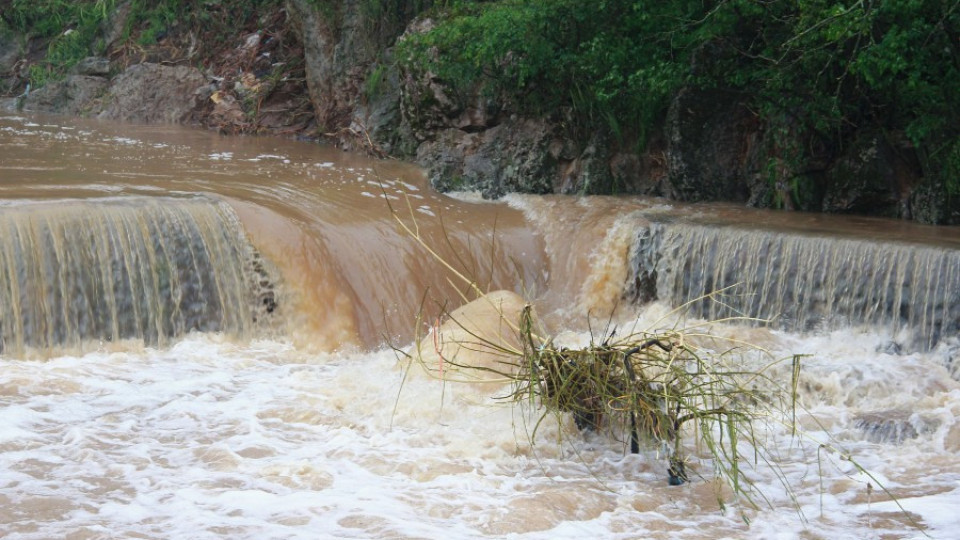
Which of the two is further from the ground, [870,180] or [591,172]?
[870,180]

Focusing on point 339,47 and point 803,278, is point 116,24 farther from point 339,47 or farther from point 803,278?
point 803,278

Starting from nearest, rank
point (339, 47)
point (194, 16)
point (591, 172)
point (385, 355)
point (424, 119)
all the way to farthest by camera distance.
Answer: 1. point (385, 355)
2. point (591, 172)
3. point (424, 119)
4. point (339, 47)
5. point (194, 16)

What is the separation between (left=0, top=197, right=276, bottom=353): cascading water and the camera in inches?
289

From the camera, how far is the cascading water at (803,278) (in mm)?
7254

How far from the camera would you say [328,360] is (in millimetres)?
7578

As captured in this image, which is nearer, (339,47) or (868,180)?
(868,180)

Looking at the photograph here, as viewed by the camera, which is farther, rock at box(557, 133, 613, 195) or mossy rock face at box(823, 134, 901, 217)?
rock at box(557, 133, 613, 195)

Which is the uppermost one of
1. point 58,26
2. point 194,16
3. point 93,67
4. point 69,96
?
point 194,16

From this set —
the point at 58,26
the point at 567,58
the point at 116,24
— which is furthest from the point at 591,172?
the point at 58,26

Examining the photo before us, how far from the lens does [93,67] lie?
58.1ft

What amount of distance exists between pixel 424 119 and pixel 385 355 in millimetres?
5134

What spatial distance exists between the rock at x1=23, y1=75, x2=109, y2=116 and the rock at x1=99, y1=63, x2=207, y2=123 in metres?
0.44

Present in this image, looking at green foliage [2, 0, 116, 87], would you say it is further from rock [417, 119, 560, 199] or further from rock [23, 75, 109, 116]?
rock [417, 119, 560, 199]

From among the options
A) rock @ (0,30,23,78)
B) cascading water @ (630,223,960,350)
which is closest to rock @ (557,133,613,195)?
cascading water @ (630,223,960,350)
